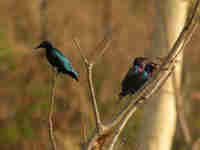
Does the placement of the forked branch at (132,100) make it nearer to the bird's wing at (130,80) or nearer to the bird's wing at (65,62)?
the bird's wing at (65,62)

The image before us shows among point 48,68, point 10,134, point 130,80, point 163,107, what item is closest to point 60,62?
point 130,80

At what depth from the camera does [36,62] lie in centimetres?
995

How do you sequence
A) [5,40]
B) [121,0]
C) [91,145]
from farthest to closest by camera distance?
[121,0] < [5,40] < [91,145]

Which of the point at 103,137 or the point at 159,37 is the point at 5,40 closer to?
the point at 159,37

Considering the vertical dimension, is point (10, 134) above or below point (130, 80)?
below

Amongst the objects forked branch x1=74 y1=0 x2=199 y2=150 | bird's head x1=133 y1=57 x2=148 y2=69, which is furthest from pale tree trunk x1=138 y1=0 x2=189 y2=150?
forked branch x1=74 y1=0 x2=199 y2=150

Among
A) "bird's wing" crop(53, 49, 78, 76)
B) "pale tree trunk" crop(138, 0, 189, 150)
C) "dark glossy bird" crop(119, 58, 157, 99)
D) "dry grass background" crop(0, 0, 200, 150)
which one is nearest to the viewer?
"bird's wing" crop(53, 49, 78, 76)

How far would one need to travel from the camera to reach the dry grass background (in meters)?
9.84

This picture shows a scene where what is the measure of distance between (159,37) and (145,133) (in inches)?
47.1

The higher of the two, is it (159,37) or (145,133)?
A: (159,37)

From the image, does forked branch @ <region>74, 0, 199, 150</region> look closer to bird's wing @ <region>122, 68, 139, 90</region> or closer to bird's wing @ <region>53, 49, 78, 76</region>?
bird's wing @ <region>53, 49, 78, 76</region>

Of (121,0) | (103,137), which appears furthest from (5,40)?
(103,137)

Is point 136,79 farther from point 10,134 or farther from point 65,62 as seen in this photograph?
point 10,134

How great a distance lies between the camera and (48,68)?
32.1ft
